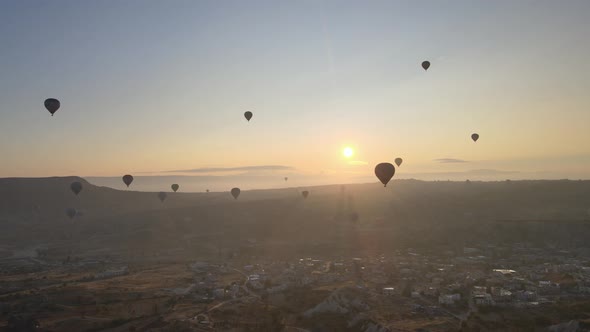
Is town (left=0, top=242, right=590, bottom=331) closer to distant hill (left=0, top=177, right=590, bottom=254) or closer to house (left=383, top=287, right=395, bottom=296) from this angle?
house (left=383, top=287, right=395, bottom=296)

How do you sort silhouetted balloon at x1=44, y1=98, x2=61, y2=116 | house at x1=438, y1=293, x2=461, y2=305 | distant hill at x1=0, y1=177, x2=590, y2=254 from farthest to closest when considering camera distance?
distant hill at x1=0, y1=177, x2=590, y2=254, silhouetted balloon at x1=44, y1=98, x2=61, y2=116, house at x1=438, y1=293, x2=461, y2=305

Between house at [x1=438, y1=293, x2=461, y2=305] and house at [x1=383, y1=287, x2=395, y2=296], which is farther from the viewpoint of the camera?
house at [x1=383, y1=287, x2=395, y2=296]

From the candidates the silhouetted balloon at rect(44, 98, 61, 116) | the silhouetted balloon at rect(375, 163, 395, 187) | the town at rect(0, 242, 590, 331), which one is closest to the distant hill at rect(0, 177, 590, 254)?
the town at rect(0, 242, 590, 331)

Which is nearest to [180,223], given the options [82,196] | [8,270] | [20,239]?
[20,239]

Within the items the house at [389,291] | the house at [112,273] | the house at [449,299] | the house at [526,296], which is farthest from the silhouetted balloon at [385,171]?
Result: the house at [112,273]

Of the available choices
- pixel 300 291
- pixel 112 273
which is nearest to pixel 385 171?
pixel 300 291

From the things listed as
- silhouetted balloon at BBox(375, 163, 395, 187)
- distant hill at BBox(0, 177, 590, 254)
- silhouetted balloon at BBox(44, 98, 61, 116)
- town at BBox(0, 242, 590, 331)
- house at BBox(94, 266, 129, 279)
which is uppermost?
silhouetted balloon at BBox(44, 98, 61, 116)

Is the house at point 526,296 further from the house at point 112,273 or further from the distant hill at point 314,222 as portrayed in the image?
the house at point 112,273

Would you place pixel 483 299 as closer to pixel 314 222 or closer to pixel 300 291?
pixel 300 291
